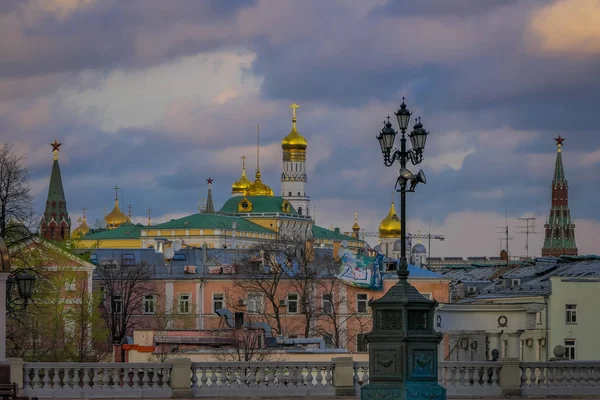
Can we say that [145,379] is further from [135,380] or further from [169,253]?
[169,253]

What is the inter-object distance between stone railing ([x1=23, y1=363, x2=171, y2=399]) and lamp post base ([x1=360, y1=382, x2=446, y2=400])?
19.5 feet

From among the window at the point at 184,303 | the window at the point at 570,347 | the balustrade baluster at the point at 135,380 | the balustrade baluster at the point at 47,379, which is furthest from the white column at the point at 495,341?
the balustrade baluster at the point at 47,379

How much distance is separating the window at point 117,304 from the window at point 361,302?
12.2 metres

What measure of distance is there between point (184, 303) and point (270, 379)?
223ft

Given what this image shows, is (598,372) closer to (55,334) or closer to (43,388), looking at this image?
(43,388)

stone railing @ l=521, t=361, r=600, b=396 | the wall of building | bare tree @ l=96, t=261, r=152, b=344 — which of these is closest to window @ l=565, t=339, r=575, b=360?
the wall of building

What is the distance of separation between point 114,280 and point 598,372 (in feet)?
218

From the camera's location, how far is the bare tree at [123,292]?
99.1 m

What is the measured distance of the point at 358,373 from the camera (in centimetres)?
4044

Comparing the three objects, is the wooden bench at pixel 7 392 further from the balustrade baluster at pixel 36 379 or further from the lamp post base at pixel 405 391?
the lamp post base at pixel 405 391

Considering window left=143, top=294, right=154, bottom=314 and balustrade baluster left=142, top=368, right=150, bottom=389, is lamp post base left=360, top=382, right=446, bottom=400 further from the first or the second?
window left=143, top=294, right=154, bottom=314

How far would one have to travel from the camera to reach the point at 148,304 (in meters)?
107

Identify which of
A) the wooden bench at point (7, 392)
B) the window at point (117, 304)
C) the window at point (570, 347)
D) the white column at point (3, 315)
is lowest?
the wooden bench at point (7, 392)

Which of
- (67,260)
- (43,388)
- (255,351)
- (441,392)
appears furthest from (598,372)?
(67,260)
